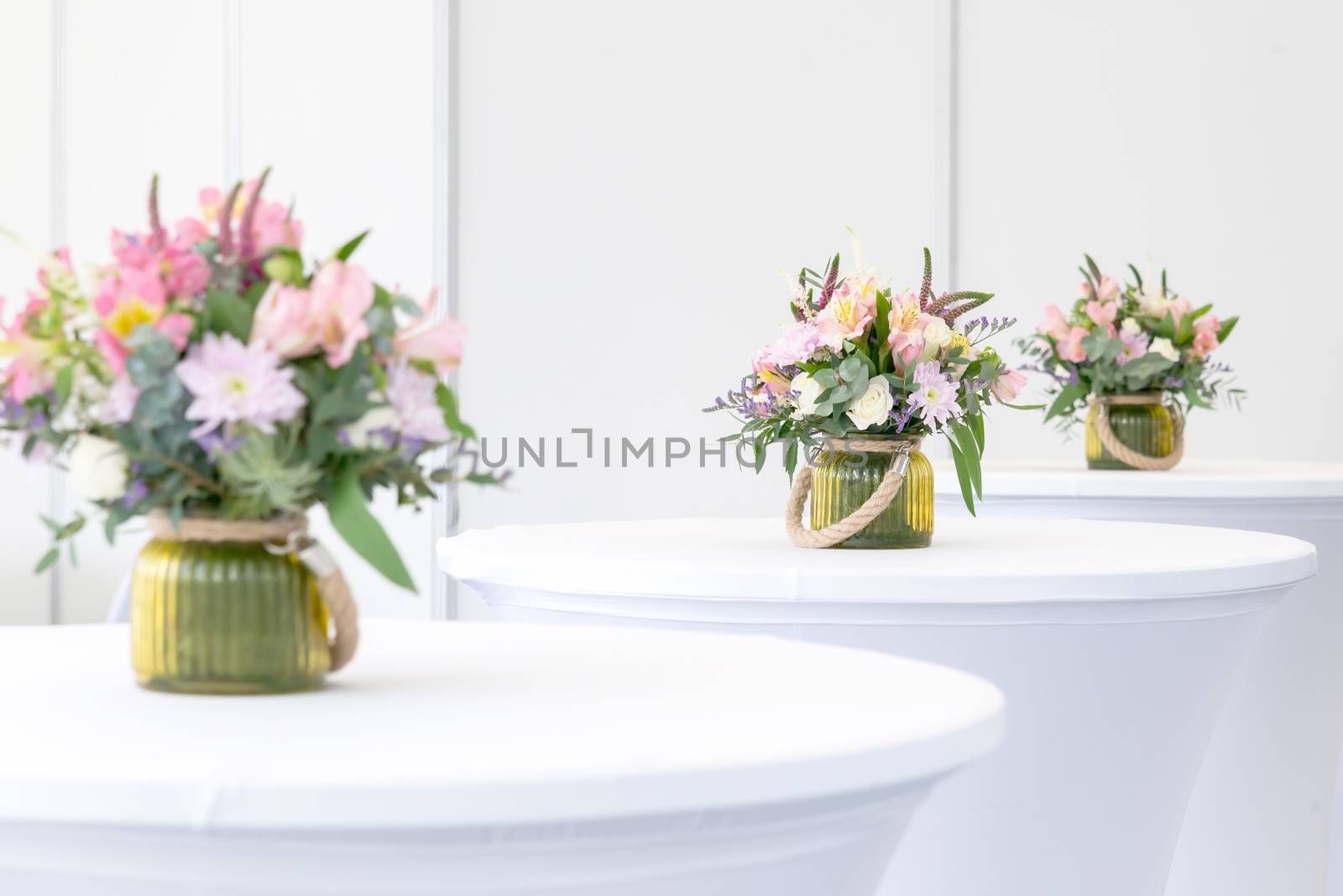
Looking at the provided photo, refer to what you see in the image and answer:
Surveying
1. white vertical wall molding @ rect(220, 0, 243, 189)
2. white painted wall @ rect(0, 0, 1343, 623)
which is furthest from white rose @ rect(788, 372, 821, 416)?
white vertical wall molding @ rect(220, 0, 243, 189)

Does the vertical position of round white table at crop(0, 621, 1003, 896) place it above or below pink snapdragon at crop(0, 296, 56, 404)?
below

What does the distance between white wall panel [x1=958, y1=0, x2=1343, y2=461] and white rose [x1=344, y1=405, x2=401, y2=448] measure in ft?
14.9

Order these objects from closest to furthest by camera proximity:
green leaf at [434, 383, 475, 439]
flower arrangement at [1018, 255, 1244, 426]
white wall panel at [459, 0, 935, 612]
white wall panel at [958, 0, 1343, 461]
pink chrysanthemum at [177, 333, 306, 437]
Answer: pink chrysanthemum at [177, 333, 306, 437] < green leaf at [434, 383, 475, 439] < flower arrangement at [1018, 255, 1244, 426] < white wall panel at [958, 0, 1343, 461] < white wall panel at [459, 0, 935, 612]

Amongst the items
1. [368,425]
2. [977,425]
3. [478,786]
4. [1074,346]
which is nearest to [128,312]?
[368,425]

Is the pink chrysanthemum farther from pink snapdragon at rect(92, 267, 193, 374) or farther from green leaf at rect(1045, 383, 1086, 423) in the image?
green leaf at rect(1045, 383, 1086, 423)

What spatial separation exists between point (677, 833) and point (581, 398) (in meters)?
4.76

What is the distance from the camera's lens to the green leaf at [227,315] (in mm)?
1207

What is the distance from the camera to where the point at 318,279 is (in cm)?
122

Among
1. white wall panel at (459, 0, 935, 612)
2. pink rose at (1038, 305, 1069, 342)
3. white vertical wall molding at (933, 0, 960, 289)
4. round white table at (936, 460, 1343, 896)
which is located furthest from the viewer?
white wall panel at (459, 0, 935, 612)

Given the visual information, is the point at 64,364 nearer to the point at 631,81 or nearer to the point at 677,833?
the point at 677,833

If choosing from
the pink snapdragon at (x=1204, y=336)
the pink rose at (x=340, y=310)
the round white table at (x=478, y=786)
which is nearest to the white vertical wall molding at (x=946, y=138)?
the pink snapdragon at (x=1204, y=336)

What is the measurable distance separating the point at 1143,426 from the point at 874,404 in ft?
4.98

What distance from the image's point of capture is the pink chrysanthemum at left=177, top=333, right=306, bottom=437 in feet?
3.87

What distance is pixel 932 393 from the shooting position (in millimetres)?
2285
